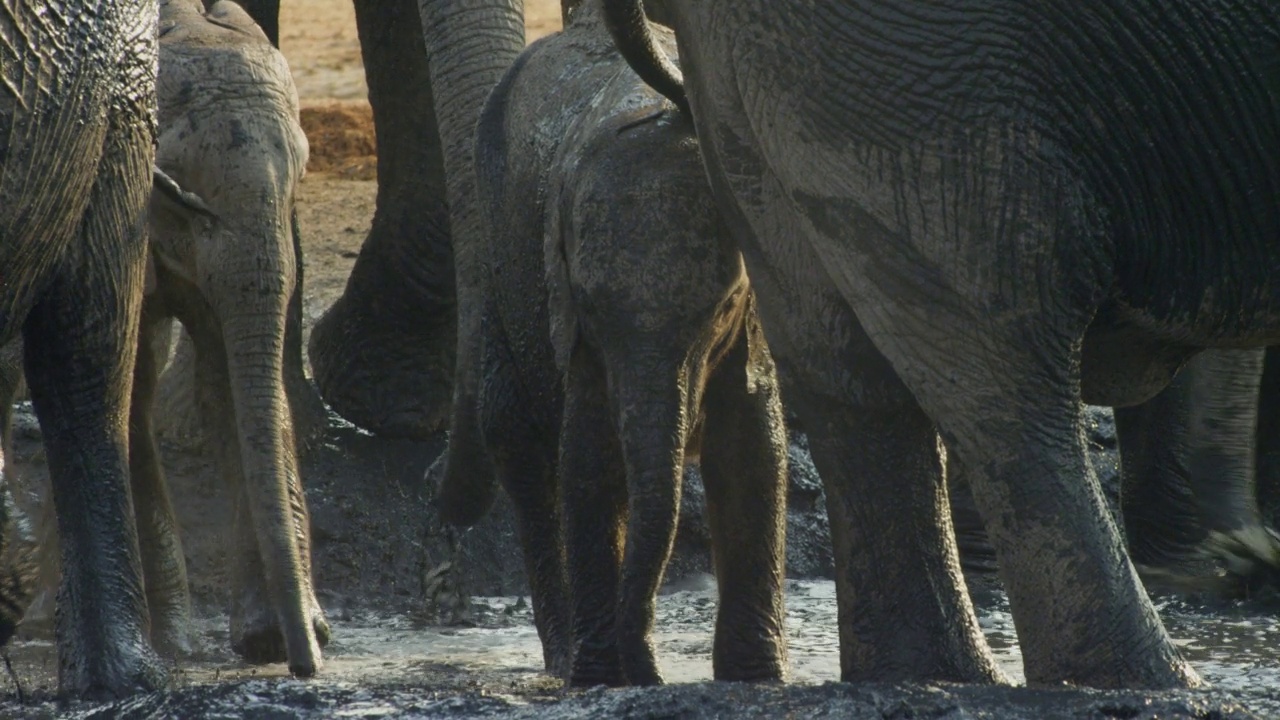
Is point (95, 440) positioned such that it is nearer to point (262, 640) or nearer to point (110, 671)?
point (110, 671)

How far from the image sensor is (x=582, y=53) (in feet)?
17.0

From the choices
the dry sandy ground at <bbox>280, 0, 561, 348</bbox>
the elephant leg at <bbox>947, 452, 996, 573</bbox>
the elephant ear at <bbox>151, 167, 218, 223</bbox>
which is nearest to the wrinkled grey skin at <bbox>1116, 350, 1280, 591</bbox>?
the elephant leg at <bbox>947, 452, 996, 573</bbox>

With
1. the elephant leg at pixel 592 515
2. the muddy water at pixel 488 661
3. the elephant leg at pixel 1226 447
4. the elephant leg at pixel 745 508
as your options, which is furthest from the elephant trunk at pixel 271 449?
the elephant leg at pixel 1226 447

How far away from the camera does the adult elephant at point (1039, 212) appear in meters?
3.85

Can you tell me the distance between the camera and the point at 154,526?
20.3 feet

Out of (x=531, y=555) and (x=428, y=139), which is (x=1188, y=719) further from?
(x=428, y=139)

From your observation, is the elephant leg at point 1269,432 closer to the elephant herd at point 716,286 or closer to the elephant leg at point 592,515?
the elephant herd at point 716,286

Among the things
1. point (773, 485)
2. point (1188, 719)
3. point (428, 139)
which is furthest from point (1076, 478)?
point (428, 139)

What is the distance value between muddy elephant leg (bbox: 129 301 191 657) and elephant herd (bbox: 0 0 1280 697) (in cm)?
1

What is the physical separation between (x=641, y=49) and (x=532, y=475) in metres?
1.20

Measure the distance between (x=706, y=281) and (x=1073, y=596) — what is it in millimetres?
952

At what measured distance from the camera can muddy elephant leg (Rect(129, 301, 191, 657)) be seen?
20.0 feet

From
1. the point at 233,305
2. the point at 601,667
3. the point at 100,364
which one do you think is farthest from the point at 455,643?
the point at 100,364

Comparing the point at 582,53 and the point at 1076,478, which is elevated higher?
the point at 582,53
